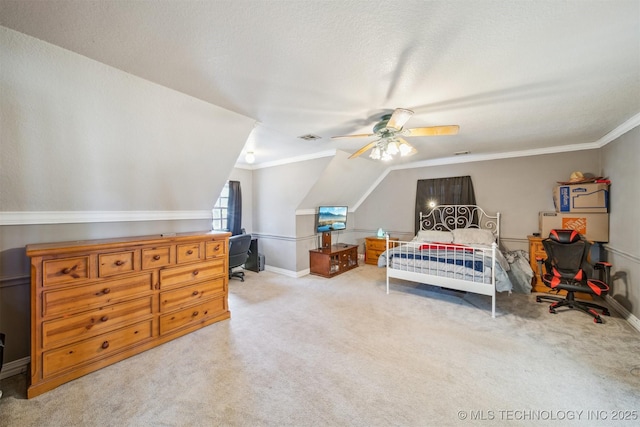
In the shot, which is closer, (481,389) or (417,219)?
(481,389)

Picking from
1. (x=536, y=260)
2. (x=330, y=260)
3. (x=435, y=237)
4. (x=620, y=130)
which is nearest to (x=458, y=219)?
(x=435, y=237)

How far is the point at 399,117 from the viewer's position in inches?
87.5

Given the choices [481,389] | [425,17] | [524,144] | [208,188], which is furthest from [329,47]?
[524,144]

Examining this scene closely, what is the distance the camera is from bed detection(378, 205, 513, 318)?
3297mm

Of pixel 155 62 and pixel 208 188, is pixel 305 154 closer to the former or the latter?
pixel 208 188

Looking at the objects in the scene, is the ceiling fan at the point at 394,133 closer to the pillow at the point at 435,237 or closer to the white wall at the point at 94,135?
the white wall at the point at 94,135

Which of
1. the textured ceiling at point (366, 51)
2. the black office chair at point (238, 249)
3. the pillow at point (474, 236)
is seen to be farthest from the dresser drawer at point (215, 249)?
the pillow at point (474, 236)

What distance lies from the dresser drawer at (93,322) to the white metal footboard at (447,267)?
339 centimetres

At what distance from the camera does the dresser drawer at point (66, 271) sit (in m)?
1.96

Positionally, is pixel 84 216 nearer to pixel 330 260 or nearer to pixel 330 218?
pixel 330 260

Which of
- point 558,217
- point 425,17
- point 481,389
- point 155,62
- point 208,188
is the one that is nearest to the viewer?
point 425,17

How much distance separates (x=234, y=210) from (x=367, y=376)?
168 inches

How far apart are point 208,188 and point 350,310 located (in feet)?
8.35

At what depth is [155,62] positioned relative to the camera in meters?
1.73
